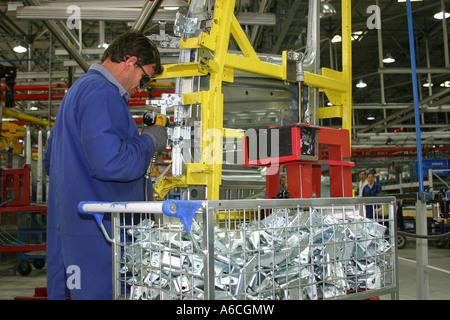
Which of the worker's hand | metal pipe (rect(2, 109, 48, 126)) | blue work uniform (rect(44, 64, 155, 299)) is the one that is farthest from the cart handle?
metal pipe (rect(2, 109, 48, 126))

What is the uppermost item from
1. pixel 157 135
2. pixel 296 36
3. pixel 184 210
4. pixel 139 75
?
pixel 296 36

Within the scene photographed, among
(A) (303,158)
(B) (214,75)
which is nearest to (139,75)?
(A) (303,158)

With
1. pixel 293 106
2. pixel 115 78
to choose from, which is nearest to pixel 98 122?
pixel 115 78

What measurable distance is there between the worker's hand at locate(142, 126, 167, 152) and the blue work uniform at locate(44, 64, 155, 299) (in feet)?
0.18

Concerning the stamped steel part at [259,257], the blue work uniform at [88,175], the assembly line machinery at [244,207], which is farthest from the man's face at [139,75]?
the stamped steel part at [259,257]

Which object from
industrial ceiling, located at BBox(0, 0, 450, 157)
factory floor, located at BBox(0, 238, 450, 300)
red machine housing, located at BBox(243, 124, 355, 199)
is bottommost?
factory floor, located at BBox(0, 238, 450, 300)

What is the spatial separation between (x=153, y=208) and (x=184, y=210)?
0.36 ft

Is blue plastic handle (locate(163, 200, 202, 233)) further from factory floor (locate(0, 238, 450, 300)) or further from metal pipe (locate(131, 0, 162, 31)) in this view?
factory floor (locate(0, 238, 450, 300))

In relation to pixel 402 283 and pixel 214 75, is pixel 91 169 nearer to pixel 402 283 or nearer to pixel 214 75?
pixel 214 75

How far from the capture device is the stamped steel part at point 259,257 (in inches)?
45.2

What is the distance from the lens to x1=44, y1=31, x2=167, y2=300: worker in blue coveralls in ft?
4.75

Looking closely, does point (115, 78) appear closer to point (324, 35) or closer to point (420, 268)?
point (420, 268)

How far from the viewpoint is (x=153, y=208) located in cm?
114
